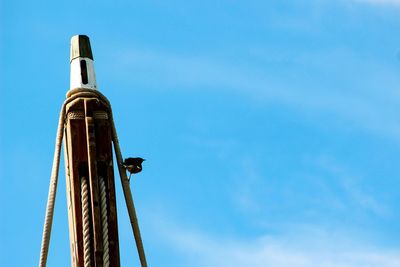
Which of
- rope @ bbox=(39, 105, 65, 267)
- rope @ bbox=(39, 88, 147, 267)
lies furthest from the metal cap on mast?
rope @ bbox=(39, 105, 65, 267)

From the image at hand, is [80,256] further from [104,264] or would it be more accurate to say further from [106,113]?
[106,113]

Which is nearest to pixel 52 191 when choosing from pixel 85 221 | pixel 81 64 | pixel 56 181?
pixel 56 181

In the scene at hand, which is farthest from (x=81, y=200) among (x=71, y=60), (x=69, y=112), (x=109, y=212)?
(x=71, y=60)

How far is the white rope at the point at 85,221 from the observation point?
38.3ft

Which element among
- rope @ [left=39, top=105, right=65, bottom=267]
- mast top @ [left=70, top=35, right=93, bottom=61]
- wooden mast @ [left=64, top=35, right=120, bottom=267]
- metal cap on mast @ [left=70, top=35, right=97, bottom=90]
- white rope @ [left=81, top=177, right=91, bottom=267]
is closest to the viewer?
white rope @ [left=81, top=177, right=91, bottom=267]

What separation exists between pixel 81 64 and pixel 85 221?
253 cm

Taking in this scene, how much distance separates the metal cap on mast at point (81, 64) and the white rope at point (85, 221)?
60.4 inches

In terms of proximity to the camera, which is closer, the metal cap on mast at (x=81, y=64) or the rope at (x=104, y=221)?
the rope at (x=104, y=221)

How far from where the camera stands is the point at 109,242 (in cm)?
1186

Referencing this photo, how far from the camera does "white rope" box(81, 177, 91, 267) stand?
1166 centimetres

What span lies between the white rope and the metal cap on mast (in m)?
1.53

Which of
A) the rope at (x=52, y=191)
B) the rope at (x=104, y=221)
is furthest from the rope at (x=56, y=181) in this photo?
the rope at (x=104, y=221)

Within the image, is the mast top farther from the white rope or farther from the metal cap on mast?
the white rope

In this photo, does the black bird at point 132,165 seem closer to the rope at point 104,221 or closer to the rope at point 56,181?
the rope at point 56,181
